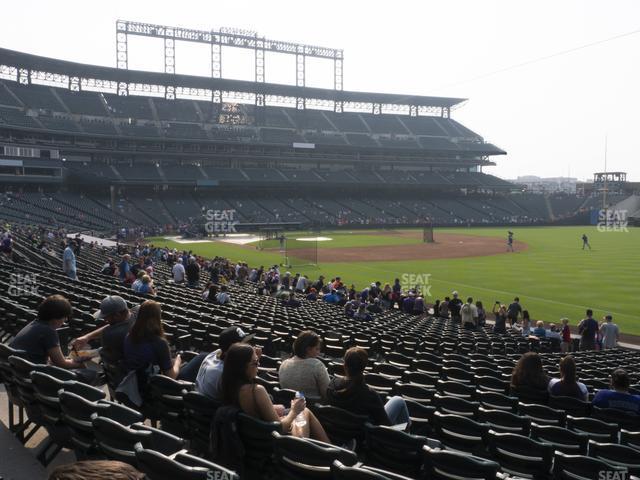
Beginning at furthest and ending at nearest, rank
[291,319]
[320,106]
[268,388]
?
[320,106] → [291,319] → [268,388]

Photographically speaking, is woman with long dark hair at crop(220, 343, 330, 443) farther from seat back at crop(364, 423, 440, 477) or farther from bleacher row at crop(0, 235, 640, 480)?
seat back at crop(364, 423, 440, 477)

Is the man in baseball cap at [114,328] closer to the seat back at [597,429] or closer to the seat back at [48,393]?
the seat back at [48,393]

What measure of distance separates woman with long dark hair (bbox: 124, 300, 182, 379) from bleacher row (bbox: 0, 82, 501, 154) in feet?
244

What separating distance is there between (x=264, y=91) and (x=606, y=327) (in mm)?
81459

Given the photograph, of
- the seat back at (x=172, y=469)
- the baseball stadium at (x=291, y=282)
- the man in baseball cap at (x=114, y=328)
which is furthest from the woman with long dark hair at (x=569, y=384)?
the seat back at (x=172, y=469)

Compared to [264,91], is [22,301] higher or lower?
lower

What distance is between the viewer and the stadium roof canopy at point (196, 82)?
3014 inches

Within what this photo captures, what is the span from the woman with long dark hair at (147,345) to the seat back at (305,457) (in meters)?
2.20

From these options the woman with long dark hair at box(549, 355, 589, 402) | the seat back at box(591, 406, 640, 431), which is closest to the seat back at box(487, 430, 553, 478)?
the seat back at box(591, 406, 640, 431)

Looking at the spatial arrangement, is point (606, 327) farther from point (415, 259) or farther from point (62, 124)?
point (62, 124)

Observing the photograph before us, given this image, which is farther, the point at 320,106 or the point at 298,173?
the point at 320,106

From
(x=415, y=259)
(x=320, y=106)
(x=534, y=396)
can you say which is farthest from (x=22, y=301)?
(x=320, y=106)

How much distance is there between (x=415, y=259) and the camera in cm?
4700

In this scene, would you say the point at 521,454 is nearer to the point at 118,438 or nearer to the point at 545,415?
the point at 545,415
